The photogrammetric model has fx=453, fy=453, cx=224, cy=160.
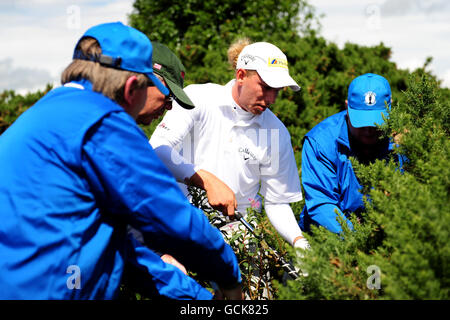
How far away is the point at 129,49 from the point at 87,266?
888 mm

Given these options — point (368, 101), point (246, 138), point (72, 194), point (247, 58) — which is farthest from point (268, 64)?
point (72, 194)

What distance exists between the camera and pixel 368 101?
336 cm

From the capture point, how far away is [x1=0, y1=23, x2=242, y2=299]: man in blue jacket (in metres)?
1.66

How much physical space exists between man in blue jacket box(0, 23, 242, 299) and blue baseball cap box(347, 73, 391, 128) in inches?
75.1

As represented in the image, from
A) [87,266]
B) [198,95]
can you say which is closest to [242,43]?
[198,95]

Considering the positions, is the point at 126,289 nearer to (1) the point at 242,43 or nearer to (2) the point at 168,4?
(1) the point at 242,43

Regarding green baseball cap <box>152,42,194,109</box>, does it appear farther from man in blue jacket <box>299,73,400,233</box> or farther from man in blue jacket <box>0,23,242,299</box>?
man in blue jacket <box>299,73,400,233</box>

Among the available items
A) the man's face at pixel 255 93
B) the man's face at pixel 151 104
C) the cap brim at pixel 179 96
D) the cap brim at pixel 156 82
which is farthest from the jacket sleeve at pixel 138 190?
the man's face at pixel 255 93

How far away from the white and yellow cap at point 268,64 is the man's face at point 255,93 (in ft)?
0.24

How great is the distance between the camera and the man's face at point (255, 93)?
3377 mm

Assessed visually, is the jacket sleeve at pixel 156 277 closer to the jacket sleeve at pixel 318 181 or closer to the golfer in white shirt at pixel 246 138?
the golfer in white shirt at pixel 246 138

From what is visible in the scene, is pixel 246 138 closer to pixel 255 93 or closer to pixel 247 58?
pixel 255 93

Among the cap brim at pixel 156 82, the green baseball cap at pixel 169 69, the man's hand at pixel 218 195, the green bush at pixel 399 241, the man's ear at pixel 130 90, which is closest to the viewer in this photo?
the green bush at pixel 399 241

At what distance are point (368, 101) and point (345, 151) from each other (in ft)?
1.40
